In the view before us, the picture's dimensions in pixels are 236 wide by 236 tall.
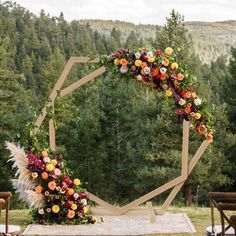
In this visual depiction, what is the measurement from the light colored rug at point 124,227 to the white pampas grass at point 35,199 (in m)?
0.26

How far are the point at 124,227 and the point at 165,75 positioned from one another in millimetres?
2000

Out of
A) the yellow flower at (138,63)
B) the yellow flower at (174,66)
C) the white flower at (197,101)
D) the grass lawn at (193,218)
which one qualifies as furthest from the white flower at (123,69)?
the grass lawn at (193,218)

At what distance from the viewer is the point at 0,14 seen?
56.8 m

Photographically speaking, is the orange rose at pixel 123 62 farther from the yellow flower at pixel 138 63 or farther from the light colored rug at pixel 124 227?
the light colored rug at pixel 124 227

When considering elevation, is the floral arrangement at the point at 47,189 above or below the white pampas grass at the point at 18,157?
below

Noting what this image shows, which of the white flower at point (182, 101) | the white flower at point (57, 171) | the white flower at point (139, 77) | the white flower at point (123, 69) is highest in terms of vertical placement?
the white flower at point (123, 69)

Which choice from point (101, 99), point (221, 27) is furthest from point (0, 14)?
point (101, 99)

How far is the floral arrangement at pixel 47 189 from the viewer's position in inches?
292

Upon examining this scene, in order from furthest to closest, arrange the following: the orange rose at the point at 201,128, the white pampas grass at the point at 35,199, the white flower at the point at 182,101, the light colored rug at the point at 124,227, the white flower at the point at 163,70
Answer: the orange rose at the point at 201,128 < the white flower at the point at 182,101 < the white flower at the point at 163,70 < the white pampas grass at the point at 35,199 < the light colored rug at the point at 124,227

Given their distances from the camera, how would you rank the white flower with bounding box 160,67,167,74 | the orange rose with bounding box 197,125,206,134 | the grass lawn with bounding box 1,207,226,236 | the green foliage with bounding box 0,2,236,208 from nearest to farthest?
1. the grass lawn with bounding box 1,207,226,236
2. the white flower with bounding box 160,67,167,74
3. the orange rose with bounding box 197,125,206,134
4. the green foliage with bounding box 0,2,236,208

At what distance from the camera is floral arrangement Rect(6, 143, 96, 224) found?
742cm

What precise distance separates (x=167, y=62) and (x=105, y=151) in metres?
16.1

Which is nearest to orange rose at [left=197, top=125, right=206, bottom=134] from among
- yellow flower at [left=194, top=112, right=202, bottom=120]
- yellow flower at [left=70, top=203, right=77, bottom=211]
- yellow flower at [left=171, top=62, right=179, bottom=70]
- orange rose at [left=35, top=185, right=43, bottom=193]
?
yellow flower at [left=194, top=112, right=202, bottom=120]

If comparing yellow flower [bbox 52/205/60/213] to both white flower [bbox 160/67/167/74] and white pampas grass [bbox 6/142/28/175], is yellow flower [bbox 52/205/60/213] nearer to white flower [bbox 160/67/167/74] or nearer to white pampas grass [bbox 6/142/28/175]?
white pampas grass [bbox 6/142/28/175]
